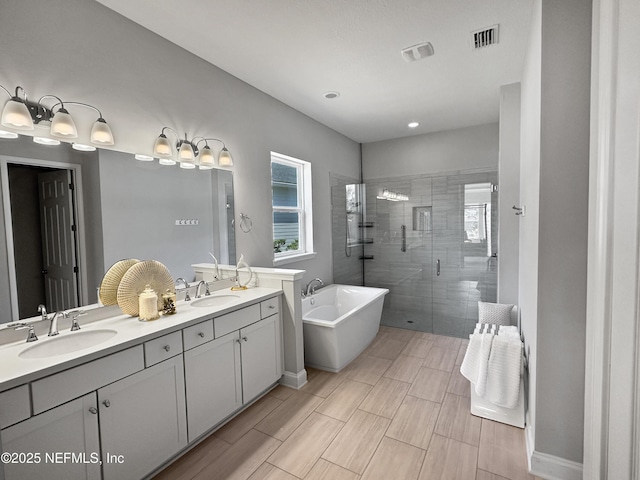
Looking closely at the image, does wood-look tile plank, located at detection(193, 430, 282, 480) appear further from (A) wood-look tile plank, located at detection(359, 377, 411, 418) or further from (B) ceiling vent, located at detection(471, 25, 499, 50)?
(B) ceiling vent, located at detection(471, 25, 499, 50)

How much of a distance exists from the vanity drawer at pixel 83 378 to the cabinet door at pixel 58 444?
0.12 ft

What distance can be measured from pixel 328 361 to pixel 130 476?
5.90 feet

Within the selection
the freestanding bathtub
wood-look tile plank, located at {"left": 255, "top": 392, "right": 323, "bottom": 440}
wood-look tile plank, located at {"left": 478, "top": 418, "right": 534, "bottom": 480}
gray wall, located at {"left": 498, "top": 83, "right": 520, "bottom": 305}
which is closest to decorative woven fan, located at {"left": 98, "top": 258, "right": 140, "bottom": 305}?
wood-look tile plank, located at {"left": 255, "top": 392, "right": 323, "bottom": 440}

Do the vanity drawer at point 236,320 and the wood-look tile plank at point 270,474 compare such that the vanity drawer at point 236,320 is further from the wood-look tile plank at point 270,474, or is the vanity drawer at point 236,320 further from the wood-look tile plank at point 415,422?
the wood-look tile plank at point 415,422

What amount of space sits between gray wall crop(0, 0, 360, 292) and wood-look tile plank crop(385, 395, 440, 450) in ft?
6.04

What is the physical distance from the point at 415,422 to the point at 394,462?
454 mm

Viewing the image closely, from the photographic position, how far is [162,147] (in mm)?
2230

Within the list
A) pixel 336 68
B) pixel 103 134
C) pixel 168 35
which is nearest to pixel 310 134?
pixel 336 68

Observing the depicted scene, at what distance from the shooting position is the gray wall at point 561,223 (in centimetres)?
156

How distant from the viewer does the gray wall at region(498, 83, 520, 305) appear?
10.3 ft

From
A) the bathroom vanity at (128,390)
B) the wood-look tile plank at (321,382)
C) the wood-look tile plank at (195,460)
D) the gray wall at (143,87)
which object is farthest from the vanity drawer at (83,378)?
the wood-look tile plank at (321,382)

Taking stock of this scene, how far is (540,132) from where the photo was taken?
1.65 metres

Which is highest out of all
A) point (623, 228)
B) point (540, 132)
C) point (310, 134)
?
point (310, 134)

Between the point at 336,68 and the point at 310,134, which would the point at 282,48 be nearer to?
the point at 336,68
